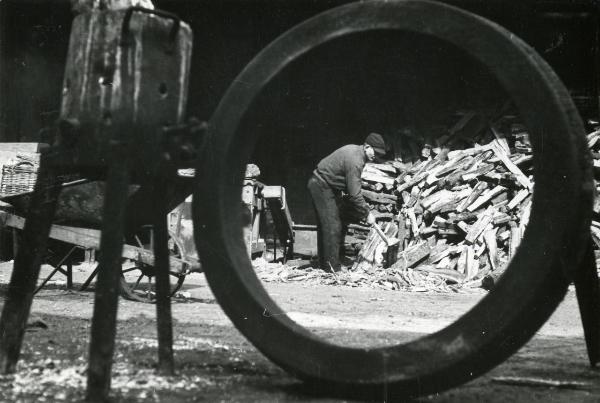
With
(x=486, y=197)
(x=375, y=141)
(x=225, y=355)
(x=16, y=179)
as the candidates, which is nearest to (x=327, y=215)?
(x=375, y=141)

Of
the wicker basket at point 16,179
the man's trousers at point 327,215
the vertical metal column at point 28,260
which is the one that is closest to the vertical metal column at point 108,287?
the vertical metal column at point 28,260

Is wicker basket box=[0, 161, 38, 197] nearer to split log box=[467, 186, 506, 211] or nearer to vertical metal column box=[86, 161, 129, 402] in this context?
vertical metal column box=[86, 161, 129, 402]

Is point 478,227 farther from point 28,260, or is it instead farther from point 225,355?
point 28,260

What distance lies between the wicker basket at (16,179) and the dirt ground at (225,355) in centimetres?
108

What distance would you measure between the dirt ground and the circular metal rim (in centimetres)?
22

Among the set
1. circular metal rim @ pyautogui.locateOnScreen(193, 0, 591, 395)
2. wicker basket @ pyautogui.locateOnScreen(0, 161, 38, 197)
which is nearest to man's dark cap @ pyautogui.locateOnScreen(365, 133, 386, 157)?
wicker basket @ pyautogui.locateOnScreen(0, 161, 38, 197)

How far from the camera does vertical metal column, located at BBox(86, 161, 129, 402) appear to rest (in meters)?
2.55

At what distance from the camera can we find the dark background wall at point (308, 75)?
1122 cm

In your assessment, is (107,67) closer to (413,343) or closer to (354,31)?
(354,31)

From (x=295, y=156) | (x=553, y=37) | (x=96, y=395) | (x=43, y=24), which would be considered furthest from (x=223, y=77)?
(x=96, y=395)

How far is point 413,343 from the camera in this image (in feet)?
8.28

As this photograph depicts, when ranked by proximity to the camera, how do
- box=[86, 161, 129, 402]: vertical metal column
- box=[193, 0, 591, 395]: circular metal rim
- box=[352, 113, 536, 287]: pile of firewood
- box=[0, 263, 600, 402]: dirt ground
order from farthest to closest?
box=[352, 113, 536, 287]: pile of firewood
box=[0, 263, 600, 402]: dirt ground
box=[86, 161, 129, 402]: vertical metal column
box=[193, 0, 591, 395]: circular metal rim

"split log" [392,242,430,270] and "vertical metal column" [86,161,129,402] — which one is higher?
"split log" [392,242,430,270]

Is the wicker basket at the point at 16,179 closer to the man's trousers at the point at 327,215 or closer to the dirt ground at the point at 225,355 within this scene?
the dirt ground at the point at 225,355
